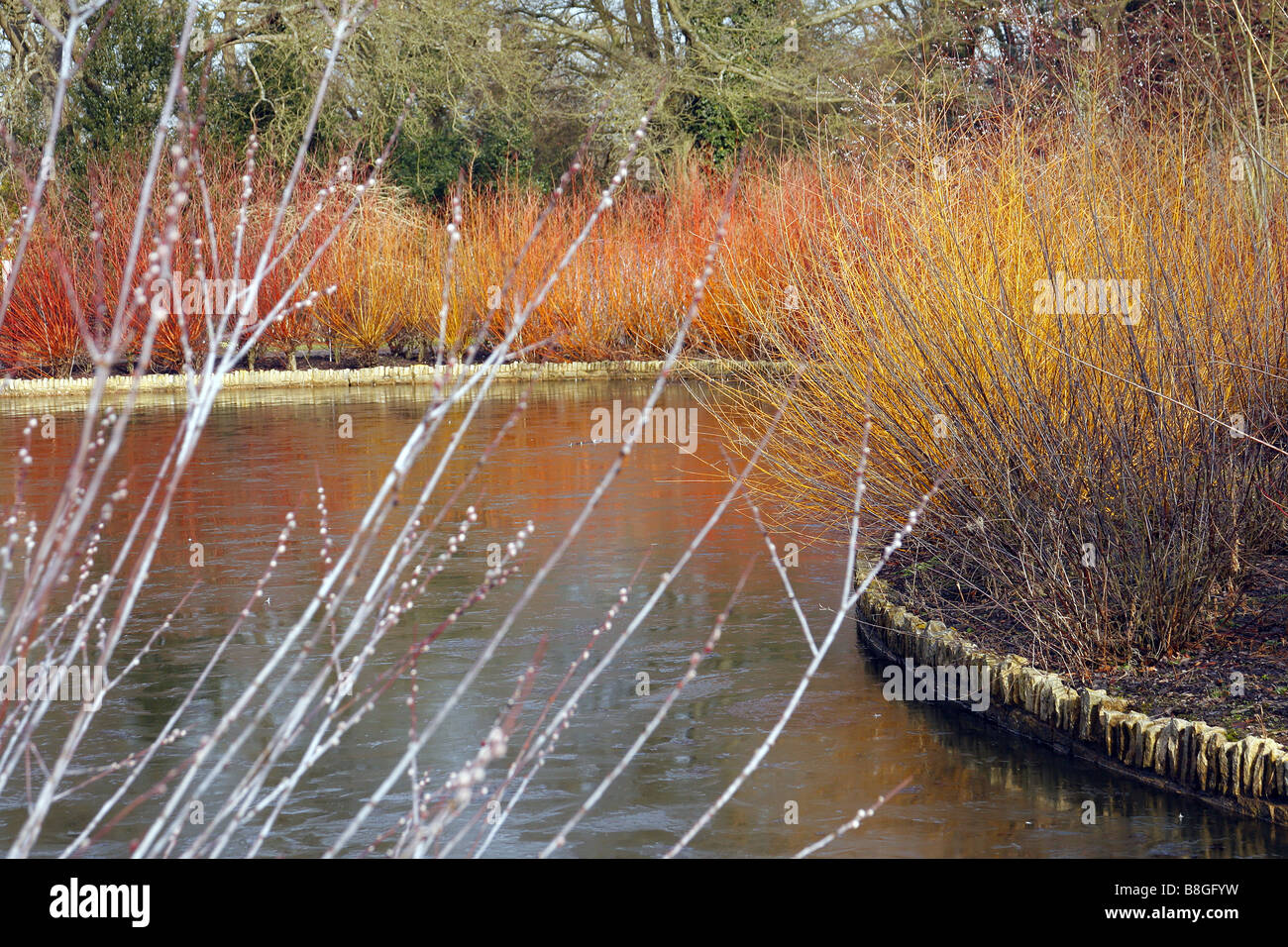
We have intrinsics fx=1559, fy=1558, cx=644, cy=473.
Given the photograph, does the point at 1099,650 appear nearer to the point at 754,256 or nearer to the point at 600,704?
the point at 600,704

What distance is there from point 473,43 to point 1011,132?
19.7 m

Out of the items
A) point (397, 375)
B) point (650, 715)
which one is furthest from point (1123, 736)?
point (397, 375)

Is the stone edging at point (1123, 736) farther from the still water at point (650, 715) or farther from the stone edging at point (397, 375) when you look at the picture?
the stone edging at point (397, 375)

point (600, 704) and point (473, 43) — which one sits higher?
point (473, 43)

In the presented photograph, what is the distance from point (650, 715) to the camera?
17.7 ft

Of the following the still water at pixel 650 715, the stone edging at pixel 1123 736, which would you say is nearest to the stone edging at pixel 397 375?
the still water at pixel 650 715

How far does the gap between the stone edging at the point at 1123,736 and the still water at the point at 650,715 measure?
0.08 m

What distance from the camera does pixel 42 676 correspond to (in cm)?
219

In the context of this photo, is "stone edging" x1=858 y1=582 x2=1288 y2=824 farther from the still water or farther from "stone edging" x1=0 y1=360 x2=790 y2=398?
"stone edging" x1=0 y1=360 x2=790 y2=398

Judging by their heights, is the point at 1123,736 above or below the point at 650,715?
above

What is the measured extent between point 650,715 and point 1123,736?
1575 millimetres

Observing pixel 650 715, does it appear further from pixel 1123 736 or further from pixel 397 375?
pixel 397 375

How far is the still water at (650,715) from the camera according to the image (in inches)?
169
